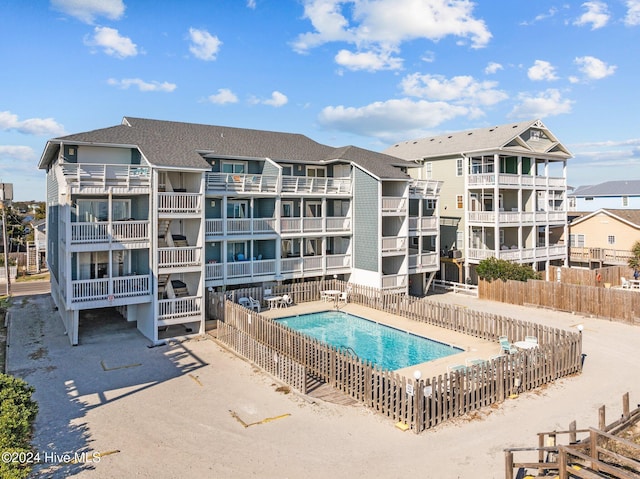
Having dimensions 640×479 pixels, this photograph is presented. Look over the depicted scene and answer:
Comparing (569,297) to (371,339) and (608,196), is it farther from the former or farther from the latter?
(608,196)

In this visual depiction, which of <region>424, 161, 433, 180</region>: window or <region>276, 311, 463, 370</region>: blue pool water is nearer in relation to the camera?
<region>276, 311, 463, 370</region>: blue pool water

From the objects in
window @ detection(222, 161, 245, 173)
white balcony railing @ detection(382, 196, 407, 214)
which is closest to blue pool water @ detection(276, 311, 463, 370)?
white balcony railing @ detection(382, 196, 407, 214)

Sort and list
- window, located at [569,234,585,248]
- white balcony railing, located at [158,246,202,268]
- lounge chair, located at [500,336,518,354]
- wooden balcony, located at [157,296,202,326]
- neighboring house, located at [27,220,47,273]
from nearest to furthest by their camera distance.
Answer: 1. lounge chair, located at [500,336,518,354]
2. wooden balcony, located at [157,296,202,326]
3. white balcony railing, located at [158,246,202,268]
4. window, located at [569,234,585,248]
5. neighboring house, located at [27,220,47,273]

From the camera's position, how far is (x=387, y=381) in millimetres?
12820

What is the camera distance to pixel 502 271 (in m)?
28.9

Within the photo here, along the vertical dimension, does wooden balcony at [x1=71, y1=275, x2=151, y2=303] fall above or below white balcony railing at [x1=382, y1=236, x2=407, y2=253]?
below

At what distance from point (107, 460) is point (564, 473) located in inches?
375

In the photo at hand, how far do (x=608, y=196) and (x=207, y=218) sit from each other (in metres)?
45.1

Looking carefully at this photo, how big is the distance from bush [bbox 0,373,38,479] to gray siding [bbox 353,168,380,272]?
19.6 m

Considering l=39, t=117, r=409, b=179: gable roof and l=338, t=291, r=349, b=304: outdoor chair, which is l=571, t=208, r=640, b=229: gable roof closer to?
l=39, t=117, r=409, b=179: gable roof

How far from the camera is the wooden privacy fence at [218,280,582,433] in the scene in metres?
12.4

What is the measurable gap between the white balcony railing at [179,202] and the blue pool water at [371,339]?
7.13 m

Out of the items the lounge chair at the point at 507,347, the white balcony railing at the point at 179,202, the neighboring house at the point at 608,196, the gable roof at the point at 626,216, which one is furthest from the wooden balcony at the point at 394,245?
the neighboring house at the point at 608,196

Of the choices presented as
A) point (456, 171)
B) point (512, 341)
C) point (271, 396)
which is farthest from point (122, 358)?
point (456, 171)
